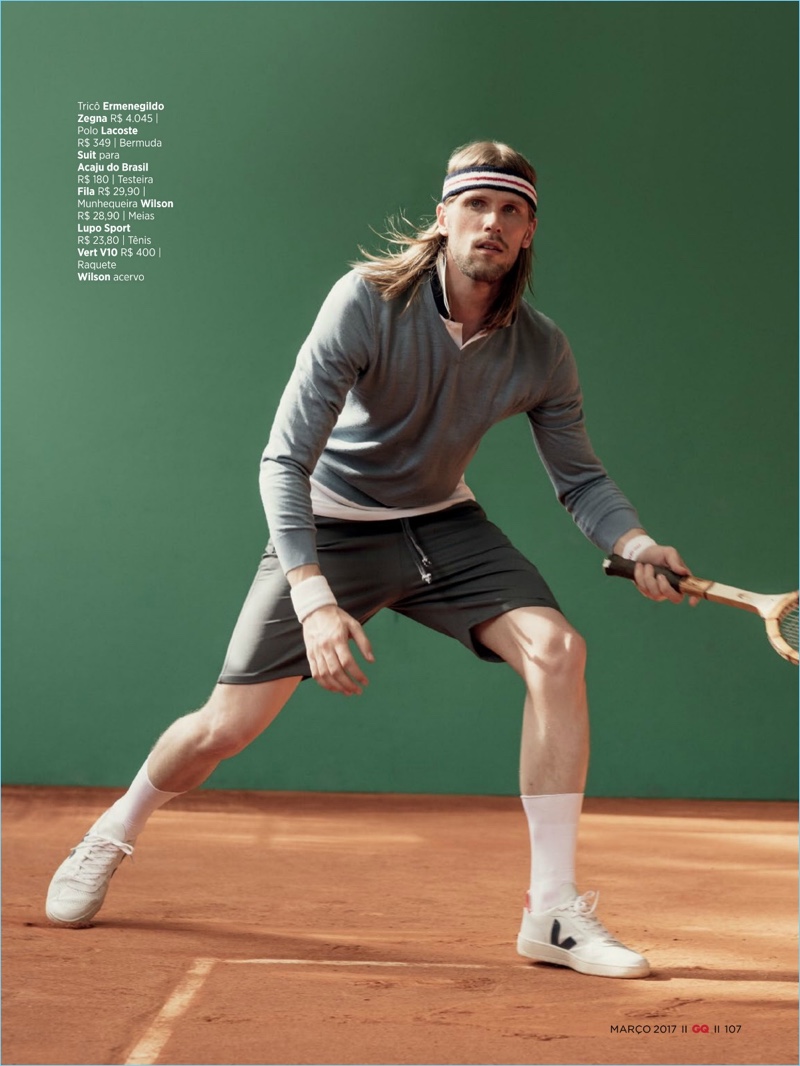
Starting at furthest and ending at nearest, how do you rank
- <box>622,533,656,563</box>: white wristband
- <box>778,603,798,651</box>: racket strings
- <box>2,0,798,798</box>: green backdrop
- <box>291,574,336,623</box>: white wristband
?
1. <box>2,0,798,798</box>: green backdrop
2. <box>622,533,656,563</box>: white wristband
3. <box>778,603,798,651</box>: racket strings
4. <box>291,574,336,623</box>: white wristband

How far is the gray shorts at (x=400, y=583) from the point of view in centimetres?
254

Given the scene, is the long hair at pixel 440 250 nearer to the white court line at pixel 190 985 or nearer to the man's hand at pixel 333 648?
the man's hand at pixel 333 648

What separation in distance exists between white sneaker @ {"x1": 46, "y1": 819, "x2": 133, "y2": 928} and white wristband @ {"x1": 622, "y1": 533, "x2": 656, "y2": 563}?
1210 mm

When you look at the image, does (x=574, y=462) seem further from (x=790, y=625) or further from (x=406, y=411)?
(x=790, y=625)

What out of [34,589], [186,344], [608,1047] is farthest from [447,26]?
[608,1047]

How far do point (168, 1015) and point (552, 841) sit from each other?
0.78 meters

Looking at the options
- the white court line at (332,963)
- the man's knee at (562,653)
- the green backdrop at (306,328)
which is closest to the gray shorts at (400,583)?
the man's knee at (562,653)

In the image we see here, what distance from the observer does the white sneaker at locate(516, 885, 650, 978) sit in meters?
2.30

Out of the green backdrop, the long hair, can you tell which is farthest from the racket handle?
the green backdrop

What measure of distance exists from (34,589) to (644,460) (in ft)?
7.81

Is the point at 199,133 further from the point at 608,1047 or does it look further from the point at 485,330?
the point at 608,1047

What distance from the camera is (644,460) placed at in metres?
4.86

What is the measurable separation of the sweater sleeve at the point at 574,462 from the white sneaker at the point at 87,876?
1.20 metres

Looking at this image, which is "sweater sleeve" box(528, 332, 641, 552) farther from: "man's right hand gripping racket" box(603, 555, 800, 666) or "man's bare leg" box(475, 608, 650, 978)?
"man's bare leg" box(475, 608, 650, 978)
